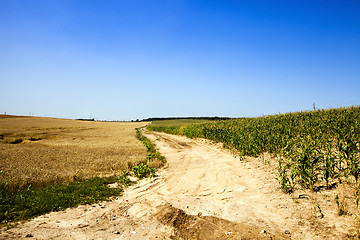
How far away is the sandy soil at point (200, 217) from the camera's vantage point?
4.37 meters

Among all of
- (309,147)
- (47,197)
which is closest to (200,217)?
(47,197)

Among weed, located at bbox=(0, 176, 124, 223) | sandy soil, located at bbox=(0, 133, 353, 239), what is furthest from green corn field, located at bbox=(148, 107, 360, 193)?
weed, located at bbox=(0, 176, 124, 223)

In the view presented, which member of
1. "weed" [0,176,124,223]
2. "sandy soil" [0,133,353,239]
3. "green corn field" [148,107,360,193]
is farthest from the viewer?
"green corn field" [148,107,360,193]

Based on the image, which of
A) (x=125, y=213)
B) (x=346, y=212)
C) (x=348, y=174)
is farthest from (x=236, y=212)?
(x=348, y=174)

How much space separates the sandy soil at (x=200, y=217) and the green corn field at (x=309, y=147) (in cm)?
92

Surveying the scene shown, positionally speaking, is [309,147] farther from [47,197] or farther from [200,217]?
[47,197]

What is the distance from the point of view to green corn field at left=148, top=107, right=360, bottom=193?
673 cm

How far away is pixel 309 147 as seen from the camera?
27.7ft

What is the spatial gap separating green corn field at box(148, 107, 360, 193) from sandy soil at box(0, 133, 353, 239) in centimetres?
92

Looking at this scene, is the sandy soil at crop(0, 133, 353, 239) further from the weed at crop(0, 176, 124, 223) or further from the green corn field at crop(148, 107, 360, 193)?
the green corn field at crop(148, 107, 360, 193)

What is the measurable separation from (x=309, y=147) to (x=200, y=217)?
637cm

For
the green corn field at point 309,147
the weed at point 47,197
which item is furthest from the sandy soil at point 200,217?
the green corn field at point 309,147

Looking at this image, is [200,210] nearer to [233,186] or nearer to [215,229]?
[215,229]

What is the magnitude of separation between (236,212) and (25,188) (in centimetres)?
760
